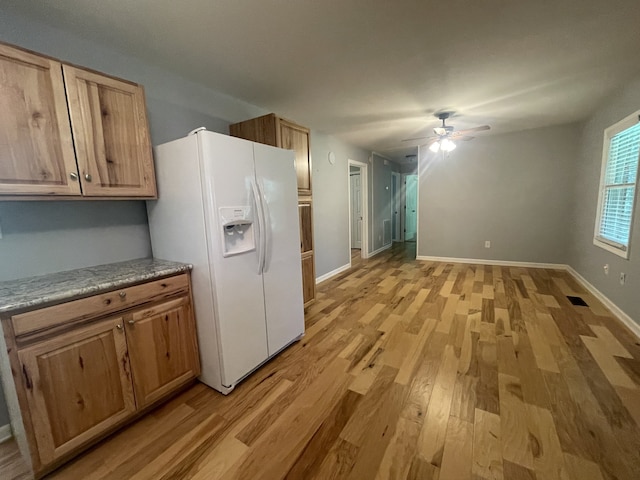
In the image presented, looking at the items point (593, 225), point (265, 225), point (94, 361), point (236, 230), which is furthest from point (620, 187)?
point (94, 361)

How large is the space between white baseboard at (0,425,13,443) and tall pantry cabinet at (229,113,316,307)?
233 cm

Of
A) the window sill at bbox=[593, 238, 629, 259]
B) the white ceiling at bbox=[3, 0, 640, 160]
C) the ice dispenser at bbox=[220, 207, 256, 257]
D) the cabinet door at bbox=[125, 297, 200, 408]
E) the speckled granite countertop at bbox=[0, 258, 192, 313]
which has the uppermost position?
the white ceiling at bbox=[3, 0, 640, 160]

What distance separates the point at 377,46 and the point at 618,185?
10.6 ft

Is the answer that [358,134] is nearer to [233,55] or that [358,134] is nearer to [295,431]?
[233,55]

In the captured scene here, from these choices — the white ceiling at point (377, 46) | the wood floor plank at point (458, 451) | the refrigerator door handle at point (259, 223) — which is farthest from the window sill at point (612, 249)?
the refrigerator door handle at point (259, 223)

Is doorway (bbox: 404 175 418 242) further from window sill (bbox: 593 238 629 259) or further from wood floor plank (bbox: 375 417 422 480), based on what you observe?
wood floor plank (bbox: 375 417 422 480)

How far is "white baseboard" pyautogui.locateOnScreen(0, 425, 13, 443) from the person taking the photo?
4.98 feet

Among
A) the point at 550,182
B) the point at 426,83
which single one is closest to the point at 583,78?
the point at 426,83

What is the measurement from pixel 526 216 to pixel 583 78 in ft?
8.96

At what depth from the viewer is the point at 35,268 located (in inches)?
63.0

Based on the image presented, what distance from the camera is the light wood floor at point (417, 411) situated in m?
1.32

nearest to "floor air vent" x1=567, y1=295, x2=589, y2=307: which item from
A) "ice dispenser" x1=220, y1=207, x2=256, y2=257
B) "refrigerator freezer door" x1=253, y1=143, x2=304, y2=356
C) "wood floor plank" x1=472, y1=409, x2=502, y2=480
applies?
"wood floor plank" x1=472, y1=409, x2=502, y2=480

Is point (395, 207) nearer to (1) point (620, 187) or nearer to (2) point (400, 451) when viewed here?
(1) point (620, 187)

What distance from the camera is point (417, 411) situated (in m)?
1.65
